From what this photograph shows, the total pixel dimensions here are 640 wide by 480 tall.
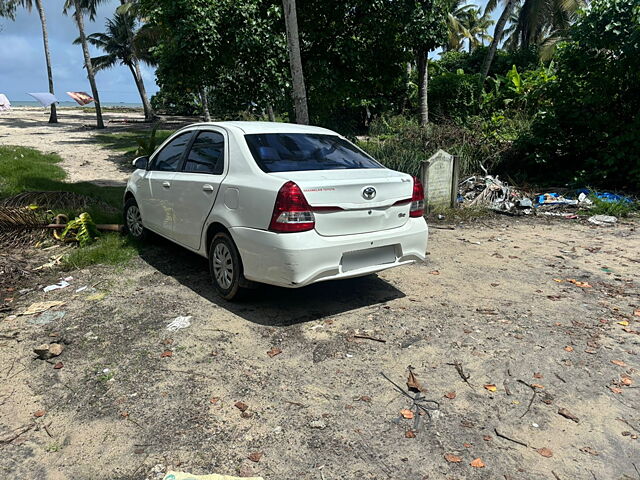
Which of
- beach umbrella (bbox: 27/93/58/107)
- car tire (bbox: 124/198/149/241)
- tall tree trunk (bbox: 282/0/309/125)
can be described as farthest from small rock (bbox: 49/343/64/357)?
beach umbrella (bbox: 27/93/58/107)

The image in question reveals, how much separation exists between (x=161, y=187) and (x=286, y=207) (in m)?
2.28

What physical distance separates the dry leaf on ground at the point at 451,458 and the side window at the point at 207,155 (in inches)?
122

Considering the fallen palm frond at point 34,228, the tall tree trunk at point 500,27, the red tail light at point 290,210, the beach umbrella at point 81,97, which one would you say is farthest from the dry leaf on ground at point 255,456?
the beach umbrella at point 81,97

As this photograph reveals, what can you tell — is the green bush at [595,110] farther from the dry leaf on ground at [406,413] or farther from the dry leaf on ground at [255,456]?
the dry leaf on ground at [255,456]

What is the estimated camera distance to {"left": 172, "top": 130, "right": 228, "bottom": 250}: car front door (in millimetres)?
4586

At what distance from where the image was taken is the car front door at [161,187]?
5.32m

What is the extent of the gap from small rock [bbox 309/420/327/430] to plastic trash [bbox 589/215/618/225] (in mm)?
7203

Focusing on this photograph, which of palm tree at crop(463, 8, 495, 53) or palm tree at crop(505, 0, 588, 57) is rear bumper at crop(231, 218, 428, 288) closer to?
palm tree at crop(505, 0, 588, 57)

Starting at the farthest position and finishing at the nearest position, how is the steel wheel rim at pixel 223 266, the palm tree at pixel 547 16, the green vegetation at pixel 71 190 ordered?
the palm tree at pixel 547 16 → the green vegetation at pixel 71 190 → the steel wheel rim at pixel 223 266

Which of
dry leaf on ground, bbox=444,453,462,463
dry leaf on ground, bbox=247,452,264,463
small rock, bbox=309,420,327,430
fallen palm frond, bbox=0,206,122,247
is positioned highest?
fallen palm frond, bbox=0,206,122,247

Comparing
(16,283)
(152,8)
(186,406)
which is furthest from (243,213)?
(152,8)

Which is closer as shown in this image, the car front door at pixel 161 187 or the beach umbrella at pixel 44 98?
the car front door at pixel 161 187

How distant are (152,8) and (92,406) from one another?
32.8 feet

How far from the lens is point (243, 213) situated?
13.6 feet
